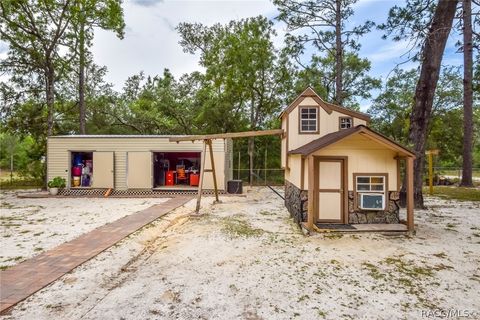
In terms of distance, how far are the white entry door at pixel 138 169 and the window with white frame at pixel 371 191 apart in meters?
9.27

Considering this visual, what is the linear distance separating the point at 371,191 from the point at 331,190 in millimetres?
968

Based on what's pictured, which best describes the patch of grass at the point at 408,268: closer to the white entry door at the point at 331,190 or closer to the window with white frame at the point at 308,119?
the white entry door at the point at 331,190

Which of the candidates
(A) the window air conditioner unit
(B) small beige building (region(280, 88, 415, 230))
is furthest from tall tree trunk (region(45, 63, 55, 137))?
(A) the window air conditioner unit

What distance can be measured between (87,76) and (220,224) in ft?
62.8

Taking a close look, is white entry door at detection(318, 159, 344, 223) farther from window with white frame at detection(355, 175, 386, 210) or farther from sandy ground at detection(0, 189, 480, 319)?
sandy ground at detection(0, 189, 480, 319)

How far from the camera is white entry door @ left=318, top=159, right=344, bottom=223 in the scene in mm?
6816

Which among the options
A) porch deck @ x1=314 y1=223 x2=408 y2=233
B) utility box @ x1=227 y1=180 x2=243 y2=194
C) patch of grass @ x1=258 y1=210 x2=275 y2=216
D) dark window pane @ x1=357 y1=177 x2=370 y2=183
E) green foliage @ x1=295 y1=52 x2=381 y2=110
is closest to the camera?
porch deck @ x1=314 y1=223 x2=408 y2=233

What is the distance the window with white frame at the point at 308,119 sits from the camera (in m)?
8.16

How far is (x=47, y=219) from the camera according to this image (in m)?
7.62

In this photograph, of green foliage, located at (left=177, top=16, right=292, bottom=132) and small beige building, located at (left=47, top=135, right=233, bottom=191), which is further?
green foliage, located at (left=177, top=16, right=292, bottom=132)

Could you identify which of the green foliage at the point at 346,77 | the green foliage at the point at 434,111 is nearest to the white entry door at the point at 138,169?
the green foliage at the point at 346,77

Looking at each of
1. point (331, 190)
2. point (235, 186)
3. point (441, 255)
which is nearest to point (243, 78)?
point (235, 186)

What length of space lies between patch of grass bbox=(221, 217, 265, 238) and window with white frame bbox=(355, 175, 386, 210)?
103 inches

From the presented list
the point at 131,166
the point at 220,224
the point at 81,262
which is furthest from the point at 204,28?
the point at 81,262
